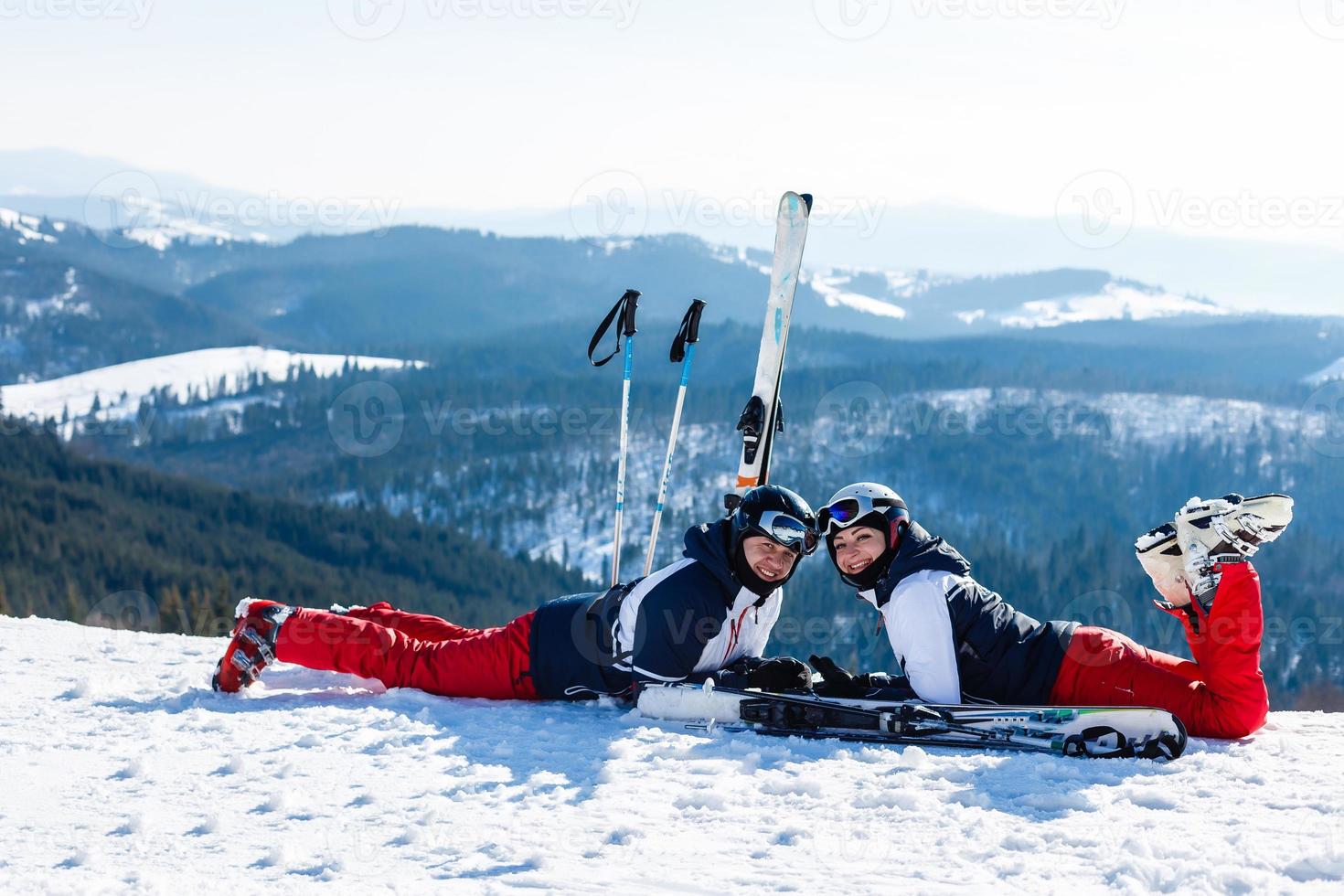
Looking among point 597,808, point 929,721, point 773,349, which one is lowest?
point 597,808

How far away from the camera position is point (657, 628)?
600 cm

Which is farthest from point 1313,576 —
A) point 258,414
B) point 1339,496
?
point 258,414

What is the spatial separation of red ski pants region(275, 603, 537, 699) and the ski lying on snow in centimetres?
93

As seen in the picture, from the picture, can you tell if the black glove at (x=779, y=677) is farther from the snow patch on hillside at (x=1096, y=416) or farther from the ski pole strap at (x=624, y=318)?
the snow patch on hillside at (x=1096, y=416)

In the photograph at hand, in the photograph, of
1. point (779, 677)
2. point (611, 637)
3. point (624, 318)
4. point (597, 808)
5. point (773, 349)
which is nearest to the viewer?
point (597, 808)

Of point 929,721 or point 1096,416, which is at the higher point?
point 1096,416

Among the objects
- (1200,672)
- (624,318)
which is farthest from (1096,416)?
(1200,672)

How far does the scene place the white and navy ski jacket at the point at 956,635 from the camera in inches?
217

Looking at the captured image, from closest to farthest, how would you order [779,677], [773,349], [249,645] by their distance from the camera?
[779,677], [249,645], [773,349]

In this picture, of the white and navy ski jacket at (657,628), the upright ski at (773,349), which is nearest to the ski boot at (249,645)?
the white and navy ski jacket at (657,628)

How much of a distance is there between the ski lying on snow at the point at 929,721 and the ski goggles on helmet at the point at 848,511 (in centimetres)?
93

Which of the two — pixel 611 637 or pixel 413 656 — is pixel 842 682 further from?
pixel 413 656

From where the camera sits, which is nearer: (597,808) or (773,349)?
(597,808)

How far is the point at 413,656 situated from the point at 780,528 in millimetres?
2466
